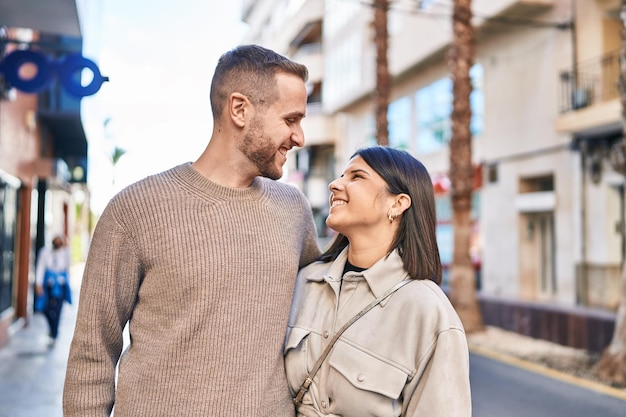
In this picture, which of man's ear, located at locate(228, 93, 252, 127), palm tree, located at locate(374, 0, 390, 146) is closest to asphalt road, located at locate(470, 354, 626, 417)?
man's ear, located at locate(228, 93, 252, 127)

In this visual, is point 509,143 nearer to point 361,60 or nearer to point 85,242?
point 361,60

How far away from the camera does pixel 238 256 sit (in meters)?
2.08

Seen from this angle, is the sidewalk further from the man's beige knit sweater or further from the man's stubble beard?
the man's stubble beard

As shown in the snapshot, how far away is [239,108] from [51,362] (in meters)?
8.11

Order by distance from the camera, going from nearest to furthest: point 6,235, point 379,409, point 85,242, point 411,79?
point 379,409
point 6,235
point 411,79
point 85,242

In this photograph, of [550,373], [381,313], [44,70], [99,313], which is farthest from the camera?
[550,373]

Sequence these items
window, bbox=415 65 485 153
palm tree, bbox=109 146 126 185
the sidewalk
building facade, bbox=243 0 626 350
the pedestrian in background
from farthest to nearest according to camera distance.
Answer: palm tree, bbox=109 146 126 185 < window, bbox=415 65 485 153 < building facade, bbox=243 0 626 350 < the pedestrian in background < the sidewalk

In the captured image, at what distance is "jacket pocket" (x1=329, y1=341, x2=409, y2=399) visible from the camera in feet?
6.53

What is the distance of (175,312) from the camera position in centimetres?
202

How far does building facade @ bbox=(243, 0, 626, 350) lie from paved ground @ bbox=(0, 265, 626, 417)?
0.85m

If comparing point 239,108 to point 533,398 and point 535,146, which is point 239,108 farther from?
point 535,146

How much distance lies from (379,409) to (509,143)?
53.2 feet

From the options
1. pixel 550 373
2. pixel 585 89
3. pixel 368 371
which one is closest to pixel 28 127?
pixel 550 373

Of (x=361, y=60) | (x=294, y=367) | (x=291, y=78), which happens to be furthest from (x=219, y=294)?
(x=361, y=60)
